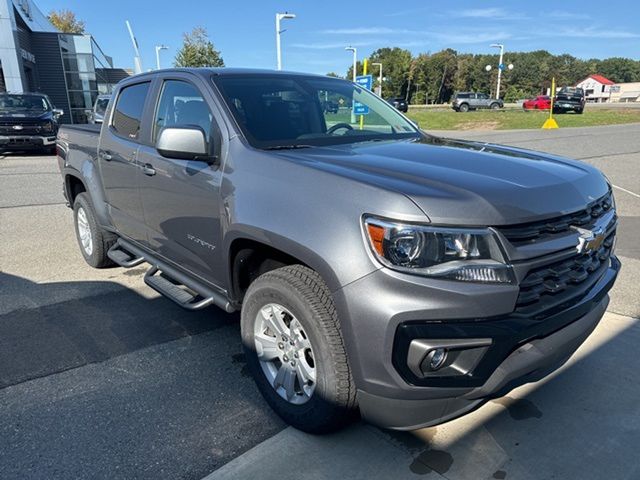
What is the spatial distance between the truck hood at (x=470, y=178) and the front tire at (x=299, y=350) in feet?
1.81

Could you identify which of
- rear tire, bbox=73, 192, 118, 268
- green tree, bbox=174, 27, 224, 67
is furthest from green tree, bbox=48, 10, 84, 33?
rear tire, bbox=73, 192, 118, 268

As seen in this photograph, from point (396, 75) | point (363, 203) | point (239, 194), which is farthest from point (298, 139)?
point (396, 75)

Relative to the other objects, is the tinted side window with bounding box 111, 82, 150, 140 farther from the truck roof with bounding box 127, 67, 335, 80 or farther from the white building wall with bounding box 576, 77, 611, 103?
the white building wall with bounding box 576, 77, 611, 103

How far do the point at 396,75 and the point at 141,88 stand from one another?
9037cm

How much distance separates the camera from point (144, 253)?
405 cm

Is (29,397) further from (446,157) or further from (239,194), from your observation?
(446,157)

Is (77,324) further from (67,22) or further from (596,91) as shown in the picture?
(596,91)

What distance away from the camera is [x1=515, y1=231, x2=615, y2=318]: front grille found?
2059 millimetres

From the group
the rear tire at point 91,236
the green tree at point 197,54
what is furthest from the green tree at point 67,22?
the rear tire at point 91,236

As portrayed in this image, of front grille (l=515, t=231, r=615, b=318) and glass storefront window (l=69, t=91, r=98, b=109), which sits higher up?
glass storefront window (l=69, t=91, r=98, b=109)

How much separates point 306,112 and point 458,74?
4008 inches

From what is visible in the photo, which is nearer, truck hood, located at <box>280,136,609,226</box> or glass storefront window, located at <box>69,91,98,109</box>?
truck hood, located at <box>280,136,609,226</box>

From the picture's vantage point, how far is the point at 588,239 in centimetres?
231

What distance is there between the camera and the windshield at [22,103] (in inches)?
601
